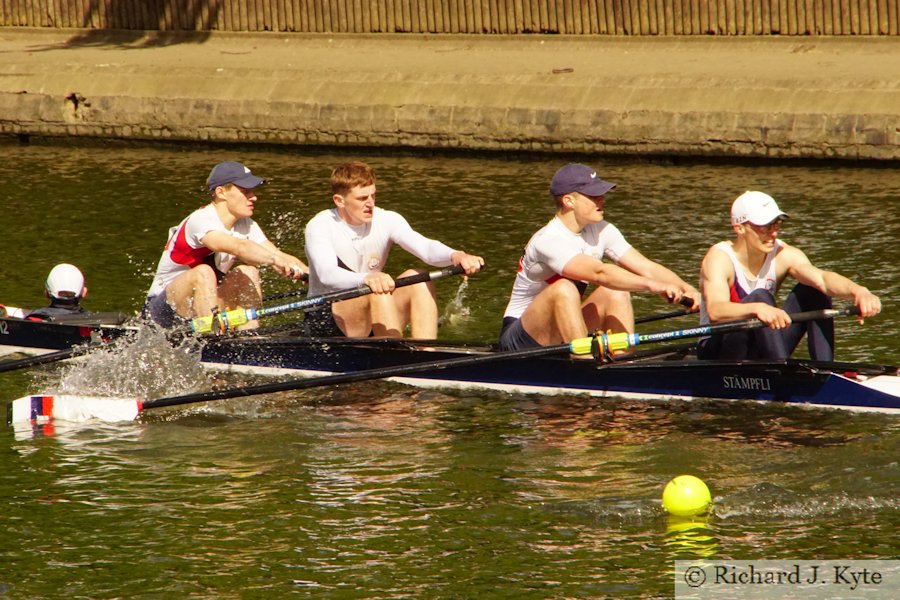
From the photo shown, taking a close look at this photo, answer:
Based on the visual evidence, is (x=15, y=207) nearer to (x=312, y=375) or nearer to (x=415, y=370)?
(x=312, y=375)

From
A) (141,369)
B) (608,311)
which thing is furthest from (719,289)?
(141,369)

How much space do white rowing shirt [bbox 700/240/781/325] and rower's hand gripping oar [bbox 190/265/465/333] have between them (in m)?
1.86

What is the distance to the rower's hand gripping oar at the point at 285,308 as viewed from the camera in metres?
9.87

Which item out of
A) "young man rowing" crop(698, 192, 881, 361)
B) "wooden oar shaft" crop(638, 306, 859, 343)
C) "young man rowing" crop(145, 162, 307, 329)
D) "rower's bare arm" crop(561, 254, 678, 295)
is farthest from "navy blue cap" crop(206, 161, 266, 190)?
"wooden oar shaft" crop(638, 306, 859, 343)

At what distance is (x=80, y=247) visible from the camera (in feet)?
47.7

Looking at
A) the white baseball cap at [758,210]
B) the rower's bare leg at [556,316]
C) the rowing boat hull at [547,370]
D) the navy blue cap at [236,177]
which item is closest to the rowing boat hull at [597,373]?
the rowing boat hull at [547,370]

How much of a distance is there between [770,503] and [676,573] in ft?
3.32

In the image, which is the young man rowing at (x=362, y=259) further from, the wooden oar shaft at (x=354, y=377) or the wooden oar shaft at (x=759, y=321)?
the wooden oar shaft at (x=759, y=321)

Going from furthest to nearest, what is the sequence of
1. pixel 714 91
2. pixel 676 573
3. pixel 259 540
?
1. pixel 714 91
2. pixel 259 540
3. pixel 676 573

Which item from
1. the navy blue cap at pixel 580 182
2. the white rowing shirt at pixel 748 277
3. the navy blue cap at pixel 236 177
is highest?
the navy blue cap at pixel 236 177

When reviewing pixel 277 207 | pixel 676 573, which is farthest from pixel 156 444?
pixel 277 207

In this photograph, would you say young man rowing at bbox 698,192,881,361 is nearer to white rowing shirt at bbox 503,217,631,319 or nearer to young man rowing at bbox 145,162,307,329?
white rowing shirt at bbox 503,217,631,319

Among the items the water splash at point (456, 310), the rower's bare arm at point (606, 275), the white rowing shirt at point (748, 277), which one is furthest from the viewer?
the water splash at point (456, 310)

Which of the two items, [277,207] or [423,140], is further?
[423,140]
